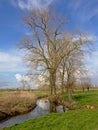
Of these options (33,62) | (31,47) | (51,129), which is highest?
(31,47)

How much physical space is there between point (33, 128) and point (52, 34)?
22586 millimetres

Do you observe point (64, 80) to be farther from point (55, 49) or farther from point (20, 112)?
point (20, 112)

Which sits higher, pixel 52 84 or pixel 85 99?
pixel 52 84

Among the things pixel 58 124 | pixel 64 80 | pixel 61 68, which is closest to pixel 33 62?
Answer: pixel 61 68

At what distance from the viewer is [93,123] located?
13.0 metres

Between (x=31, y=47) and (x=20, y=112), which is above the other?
(x=31, y=47)

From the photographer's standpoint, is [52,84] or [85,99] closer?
[52,84]

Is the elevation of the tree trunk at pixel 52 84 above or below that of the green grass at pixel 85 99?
above

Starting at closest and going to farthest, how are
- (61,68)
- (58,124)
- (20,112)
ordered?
(58,124) → (20,112) → (61,68)

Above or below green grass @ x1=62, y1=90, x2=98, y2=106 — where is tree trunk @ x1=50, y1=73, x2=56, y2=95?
above

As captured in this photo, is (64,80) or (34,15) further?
(64,80)

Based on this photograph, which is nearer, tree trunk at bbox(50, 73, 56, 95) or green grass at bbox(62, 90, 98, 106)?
green grass at bbox(62, 90, 98, 106)

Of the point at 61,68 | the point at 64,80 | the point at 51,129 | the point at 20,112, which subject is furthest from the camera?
the point at 64,80

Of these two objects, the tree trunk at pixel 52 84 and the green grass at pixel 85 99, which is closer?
Answer: the green grass at pixel 85 99
